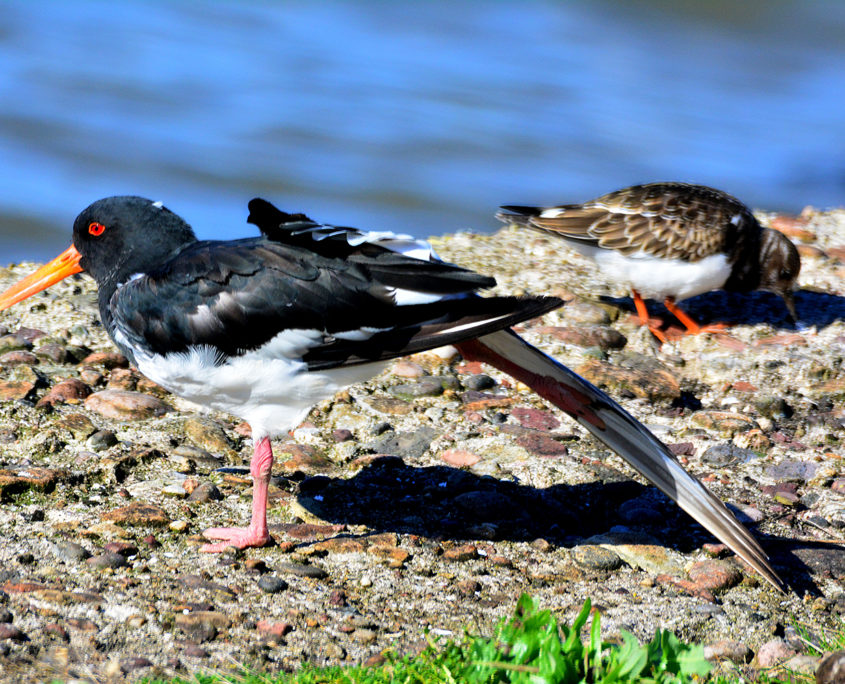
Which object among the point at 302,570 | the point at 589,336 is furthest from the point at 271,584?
the point at 589,336

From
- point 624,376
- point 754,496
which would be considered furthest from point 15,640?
point 624,376

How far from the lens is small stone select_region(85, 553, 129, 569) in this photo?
3.50 meters

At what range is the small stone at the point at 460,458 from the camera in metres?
4.64

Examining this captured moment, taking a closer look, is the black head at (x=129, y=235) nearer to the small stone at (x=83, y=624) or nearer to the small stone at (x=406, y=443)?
the small stone at (x=406, y=443)

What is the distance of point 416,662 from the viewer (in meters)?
2.93

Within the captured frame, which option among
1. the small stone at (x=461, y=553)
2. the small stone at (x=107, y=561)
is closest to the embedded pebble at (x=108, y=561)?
the small stone at (x=107, y=561)

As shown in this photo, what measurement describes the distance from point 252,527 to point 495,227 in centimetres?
804

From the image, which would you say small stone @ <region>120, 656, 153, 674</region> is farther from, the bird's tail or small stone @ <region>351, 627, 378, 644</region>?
the bird's tail

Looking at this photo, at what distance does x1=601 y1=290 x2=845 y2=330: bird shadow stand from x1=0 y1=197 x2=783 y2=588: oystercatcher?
2.80 m

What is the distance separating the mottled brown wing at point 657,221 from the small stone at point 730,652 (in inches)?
134

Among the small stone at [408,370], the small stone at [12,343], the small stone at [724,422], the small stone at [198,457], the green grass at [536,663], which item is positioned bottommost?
the green grass at [536,663]

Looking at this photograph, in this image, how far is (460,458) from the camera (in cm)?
468

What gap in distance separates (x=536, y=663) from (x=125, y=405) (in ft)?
9.27

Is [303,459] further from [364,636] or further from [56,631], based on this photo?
[56,631]
